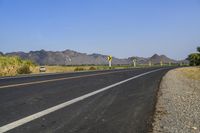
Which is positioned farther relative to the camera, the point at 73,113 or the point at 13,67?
the point at 13,67

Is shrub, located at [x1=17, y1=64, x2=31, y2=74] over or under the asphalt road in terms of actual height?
over

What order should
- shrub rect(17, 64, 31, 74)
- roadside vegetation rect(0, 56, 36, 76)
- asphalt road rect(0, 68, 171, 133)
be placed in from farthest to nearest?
shrub rect(17, 64, 31, 74)
roadside vegetation rect(0, 56, 36, 76)
asphalt road rect(0, 68, 171, 133)

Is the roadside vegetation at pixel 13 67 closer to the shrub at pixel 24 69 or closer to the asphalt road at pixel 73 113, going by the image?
the shrub at pixel 24 69

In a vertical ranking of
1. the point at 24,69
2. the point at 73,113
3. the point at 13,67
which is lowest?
the point at 73,113

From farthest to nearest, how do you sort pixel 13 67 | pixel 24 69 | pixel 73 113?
pixel 24 69 < pixel 13 67 < pixel 73 113

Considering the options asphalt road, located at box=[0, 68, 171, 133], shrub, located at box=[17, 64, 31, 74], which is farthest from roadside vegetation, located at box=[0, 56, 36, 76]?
asphalt road, located at box=[0, 68, 171, 133]

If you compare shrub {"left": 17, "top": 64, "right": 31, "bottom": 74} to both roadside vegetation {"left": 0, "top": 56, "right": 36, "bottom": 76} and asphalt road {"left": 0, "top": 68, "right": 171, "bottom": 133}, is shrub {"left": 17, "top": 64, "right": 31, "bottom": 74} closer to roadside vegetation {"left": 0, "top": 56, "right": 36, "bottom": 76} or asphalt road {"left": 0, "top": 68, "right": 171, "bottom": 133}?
roadside vegetation {"left": 0, "top": 56, "right": 36, "bottom": 76}

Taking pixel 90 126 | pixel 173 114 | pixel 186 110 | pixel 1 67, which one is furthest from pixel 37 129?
pixel 1 67

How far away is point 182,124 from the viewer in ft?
25.1

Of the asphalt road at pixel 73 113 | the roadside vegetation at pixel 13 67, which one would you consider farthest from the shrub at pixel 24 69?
the asphalt road at pixel 73 113

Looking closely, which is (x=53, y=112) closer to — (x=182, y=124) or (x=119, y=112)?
(x=119, y=112)

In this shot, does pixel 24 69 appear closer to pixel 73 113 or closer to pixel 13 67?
pixel 13 67

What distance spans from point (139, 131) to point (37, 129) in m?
1.69

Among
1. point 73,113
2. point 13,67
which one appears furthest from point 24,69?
point 73,113
